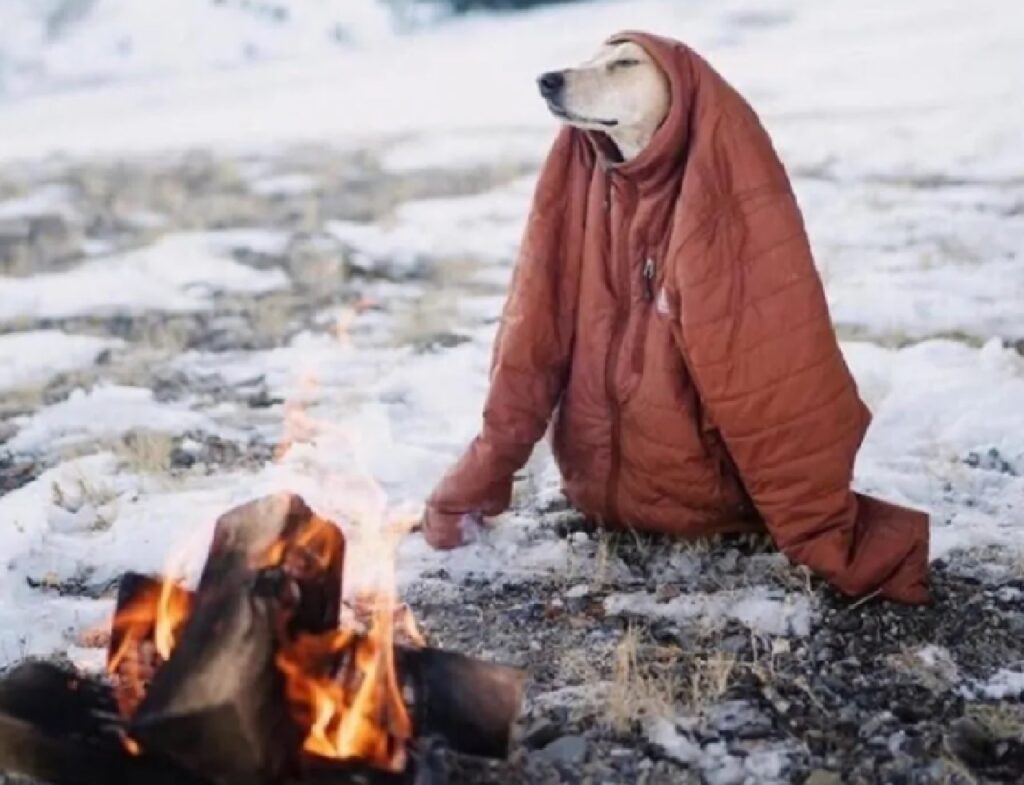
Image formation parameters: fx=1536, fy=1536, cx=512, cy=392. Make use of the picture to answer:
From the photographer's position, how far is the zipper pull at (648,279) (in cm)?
387

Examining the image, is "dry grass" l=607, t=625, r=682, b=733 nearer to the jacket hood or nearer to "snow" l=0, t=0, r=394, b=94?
the jacket hood

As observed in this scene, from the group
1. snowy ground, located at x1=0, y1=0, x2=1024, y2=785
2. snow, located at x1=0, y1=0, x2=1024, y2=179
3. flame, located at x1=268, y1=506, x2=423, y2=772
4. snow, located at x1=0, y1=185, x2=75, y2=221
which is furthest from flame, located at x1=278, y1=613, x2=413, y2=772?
snow, located at x1=0, y1=0, x2=1024, y2=179

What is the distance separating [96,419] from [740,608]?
9.20 feet

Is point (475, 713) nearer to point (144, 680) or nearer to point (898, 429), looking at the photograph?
point (144, 680)

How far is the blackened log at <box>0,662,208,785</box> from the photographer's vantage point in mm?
2793

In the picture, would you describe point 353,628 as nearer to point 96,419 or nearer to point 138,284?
point 96,419

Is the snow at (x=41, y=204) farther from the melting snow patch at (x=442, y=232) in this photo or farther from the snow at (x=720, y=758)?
the snow at (x=720, y=758)

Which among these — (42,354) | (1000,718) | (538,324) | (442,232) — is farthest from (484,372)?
(1000,718)

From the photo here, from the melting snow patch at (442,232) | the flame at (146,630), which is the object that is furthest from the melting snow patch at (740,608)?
the melting snow patch at (442,232)

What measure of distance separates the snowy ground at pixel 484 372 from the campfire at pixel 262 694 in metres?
0.33

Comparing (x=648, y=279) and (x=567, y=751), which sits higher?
(x=648, y=279)

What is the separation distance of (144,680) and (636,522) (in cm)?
156

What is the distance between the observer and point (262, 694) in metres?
2.70

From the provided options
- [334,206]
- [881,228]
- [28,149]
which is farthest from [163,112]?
[881,228]
